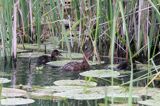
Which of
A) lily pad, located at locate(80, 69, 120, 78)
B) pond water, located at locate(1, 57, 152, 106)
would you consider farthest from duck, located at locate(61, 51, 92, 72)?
lily pad, located at locate(80, 69, 120, 78)

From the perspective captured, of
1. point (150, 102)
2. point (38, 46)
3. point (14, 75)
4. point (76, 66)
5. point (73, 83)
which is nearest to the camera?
point (150, 102)

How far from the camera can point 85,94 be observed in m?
3.46

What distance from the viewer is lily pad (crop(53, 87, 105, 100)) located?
337cm

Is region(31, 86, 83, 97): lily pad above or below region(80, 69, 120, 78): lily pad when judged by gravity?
below

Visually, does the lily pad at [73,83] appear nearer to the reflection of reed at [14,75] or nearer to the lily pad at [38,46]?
the reflection of reed at [14,75]

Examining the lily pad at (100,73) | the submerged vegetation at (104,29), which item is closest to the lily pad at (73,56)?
the submerged vegetation at (104,29)

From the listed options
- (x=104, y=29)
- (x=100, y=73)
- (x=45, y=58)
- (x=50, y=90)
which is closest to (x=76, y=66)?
(x=100, y=73)

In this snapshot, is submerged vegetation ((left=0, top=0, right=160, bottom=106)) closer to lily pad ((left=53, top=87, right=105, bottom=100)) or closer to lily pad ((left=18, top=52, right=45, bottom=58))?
lily pad ((left=18, top=52, right=45, bottom=58))

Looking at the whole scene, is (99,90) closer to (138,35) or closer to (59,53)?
(138,35)

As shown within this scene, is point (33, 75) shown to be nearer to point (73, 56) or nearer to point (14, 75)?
point (14, 75)

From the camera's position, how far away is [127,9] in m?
4.71

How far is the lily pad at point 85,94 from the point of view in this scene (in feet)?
11.1

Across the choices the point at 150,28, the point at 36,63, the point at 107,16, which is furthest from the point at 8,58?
the point at 150,28

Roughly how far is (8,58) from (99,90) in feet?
4.62
